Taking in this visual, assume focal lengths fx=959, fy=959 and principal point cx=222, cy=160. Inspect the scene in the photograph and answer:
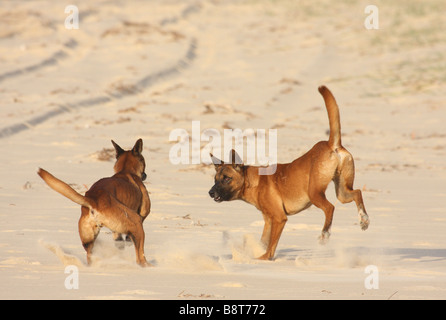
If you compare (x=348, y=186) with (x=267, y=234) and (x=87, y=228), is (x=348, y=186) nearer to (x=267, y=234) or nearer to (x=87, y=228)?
(x=267, y=234)

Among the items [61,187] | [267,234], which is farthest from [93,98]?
[61,187]

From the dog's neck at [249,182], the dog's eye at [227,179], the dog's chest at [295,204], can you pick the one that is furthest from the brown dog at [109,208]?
the dog's chest at [295,204]

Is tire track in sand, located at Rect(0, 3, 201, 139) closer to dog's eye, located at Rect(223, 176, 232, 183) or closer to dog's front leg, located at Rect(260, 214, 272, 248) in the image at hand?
dog's eye, located at Rect(223, 176, 232, 183)

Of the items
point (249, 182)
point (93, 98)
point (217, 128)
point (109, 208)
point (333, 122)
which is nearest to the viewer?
point (109, 208)

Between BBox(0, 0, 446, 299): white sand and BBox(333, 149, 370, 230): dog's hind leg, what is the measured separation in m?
0.38

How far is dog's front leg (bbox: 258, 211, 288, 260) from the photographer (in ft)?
29.6

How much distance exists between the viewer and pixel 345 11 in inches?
1784

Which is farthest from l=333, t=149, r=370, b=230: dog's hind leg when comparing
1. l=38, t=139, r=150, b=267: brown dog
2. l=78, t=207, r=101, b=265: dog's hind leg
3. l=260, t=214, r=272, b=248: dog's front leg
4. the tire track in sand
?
the tire track in sand

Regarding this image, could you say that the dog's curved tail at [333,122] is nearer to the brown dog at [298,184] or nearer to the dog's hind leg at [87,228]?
the brown dog at [298,184]

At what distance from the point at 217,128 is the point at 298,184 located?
9254 millimetres

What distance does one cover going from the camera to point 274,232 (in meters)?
9.09

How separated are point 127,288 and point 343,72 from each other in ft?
73.0

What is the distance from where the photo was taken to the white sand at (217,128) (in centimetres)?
795

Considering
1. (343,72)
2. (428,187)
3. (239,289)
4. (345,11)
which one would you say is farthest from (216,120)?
(345,11)
